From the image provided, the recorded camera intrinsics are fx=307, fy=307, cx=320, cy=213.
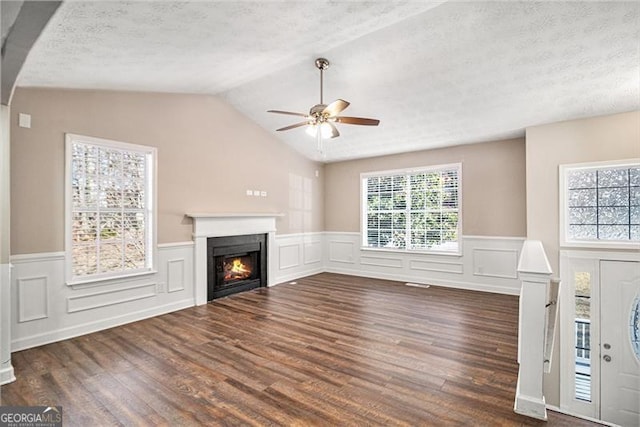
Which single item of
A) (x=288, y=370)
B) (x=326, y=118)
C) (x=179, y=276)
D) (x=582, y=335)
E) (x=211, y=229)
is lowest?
(x=582, y=335)

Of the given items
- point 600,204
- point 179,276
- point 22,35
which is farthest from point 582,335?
point 22,35

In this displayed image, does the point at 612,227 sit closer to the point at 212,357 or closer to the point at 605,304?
the point at 605,304

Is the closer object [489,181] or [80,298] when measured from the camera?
[80,298]

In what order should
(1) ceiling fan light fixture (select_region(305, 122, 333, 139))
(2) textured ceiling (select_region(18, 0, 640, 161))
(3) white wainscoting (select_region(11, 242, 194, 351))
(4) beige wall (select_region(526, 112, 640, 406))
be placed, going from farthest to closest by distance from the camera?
1. (4) beige wall (select_region(526, 112, 640, 406))
2. (1) ceiling fan light fixture (select_region(305, 122, 333, 139))
3. (3) white wainscoting (select_region(11, 242, 194, 351))
4. (2) textured ceiling (select_region(18, 0, 640, 161))

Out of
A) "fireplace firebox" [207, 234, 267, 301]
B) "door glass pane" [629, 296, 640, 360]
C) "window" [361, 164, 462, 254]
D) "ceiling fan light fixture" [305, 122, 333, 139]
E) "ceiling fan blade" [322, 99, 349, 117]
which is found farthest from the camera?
"window" [361, 164, 462, 254]

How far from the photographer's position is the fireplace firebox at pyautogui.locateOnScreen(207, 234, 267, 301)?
16.7ft

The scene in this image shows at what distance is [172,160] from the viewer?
15.0ft

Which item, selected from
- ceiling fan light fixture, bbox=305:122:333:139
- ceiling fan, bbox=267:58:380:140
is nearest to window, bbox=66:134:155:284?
ceiling fan, bbox=267:58:380:140

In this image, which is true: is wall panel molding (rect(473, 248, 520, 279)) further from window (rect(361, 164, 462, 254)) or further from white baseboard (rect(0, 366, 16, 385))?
white baseboard (rect(0, 366, 16, 385))

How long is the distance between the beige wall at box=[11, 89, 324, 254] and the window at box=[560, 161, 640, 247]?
473 cm

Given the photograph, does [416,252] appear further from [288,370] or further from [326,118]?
[288,370]

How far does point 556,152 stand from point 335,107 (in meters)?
3.67

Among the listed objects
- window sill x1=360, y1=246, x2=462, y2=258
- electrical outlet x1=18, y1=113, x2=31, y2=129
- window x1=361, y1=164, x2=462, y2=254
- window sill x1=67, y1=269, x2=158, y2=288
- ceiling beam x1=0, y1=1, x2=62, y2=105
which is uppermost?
ceiling beam x1=0, y1=1, x2=62, y2=105

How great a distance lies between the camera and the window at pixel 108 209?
11.8ft
